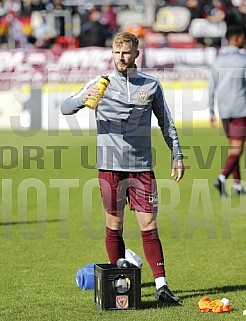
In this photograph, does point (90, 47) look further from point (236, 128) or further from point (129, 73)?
point (129, 73)

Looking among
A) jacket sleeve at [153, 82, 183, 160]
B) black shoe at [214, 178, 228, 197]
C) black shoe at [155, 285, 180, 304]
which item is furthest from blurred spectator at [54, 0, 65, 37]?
black shoe at [155, 285, 180, 304]

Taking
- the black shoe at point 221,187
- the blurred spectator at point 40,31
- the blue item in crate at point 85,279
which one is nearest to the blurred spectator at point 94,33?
the blurred spectator at point 40,31

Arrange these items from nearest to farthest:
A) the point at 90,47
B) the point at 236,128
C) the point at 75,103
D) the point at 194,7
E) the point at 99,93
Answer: the point at 99,93
the point at 75,103
the point at 236,128
the point at 90,47
the point at 194,7

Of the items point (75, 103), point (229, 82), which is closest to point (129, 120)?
point (75, 103)

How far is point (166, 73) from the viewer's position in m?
26.3

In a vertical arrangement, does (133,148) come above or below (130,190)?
above

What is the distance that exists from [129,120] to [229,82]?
22.3 ft

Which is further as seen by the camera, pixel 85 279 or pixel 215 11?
pixel 215 11

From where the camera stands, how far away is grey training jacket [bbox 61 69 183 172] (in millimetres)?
7848

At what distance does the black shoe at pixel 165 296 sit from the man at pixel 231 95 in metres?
6.65

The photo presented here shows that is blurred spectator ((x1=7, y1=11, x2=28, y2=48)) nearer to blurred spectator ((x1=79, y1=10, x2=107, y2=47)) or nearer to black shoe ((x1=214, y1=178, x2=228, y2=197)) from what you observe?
blurred spectator ((x1=79, y1=10, x2=107, y2=47))

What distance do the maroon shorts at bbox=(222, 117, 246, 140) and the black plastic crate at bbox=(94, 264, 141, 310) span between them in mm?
7082

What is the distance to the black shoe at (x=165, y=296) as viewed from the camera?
7.74m

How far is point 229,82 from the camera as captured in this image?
1445cm
